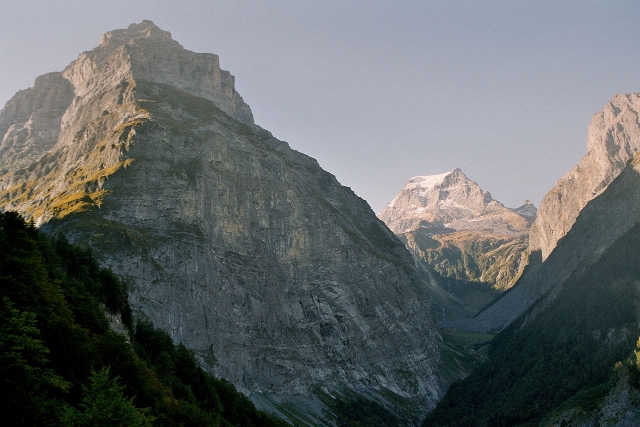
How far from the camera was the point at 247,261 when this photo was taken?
16950cm

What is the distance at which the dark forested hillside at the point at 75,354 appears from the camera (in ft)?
85.9

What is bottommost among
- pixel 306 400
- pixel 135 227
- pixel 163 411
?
pixel 306 400

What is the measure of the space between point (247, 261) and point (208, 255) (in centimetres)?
1744

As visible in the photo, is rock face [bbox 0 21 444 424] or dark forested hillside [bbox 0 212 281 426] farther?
rock face [bbox 0 21 444 424]

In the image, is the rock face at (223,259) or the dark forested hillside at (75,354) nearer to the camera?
the dark forested hillside at (75,354)

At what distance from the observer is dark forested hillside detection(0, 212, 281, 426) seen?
85.9 feet

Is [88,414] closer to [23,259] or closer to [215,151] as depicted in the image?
[23,259]

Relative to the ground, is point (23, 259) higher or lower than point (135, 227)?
lower

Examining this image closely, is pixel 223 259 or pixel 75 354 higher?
pixel 223 259

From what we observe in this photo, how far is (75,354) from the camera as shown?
37.1 meters

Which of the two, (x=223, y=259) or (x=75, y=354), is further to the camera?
(x=223, y=259)

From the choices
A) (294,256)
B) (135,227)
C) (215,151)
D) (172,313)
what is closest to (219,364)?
(172,313)

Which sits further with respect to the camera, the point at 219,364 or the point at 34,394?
the point at 219,364

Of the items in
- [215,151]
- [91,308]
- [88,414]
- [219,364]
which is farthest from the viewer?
[215,151]
